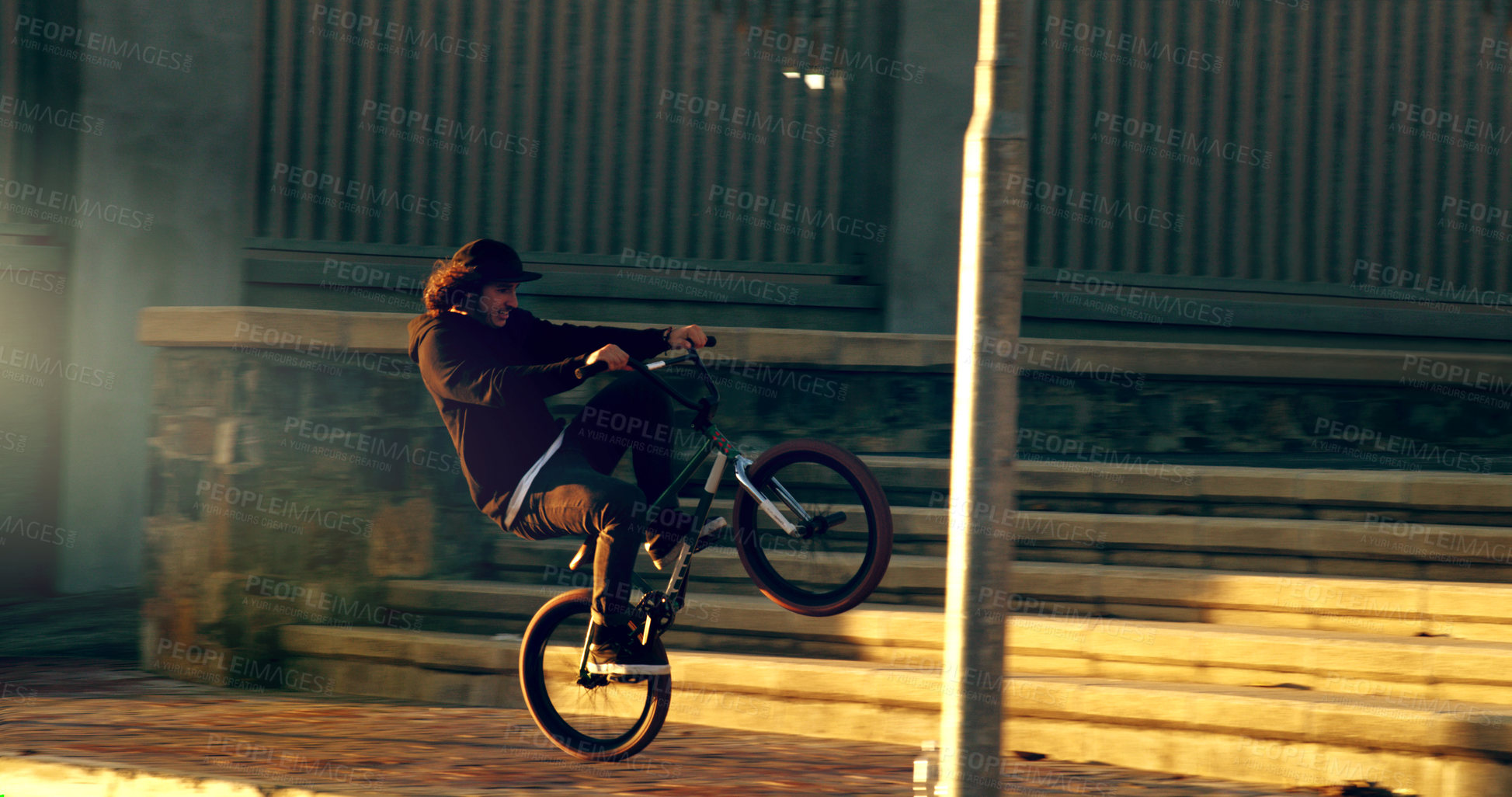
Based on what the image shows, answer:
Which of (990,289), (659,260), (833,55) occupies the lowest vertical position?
(990,289)

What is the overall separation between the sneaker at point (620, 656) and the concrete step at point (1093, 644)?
112 cm

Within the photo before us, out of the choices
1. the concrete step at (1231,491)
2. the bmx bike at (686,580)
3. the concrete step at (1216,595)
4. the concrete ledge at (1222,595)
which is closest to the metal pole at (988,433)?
the bmx bike at (686,580)

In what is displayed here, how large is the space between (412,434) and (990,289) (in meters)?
3.76

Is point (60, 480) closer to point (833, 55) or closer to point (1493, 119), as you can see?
point (833, 55)

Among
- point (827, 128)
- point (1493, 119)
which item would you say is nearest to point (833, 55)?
point (827, 128)

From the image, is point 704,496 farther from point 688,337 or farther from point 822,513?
point 688,337

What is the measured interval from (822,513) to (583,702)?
49.2 inches

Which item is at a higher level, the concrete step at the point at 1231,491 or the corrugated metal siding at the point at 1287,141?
the corrugated metal siding at the point at 1287,141

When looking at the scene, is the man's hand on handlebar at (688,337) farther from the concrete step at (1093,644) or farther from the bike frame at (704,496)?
the concrete step at (1093,644)

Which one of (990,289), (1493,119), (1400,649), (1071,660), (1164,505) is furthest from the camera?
(1493,119)

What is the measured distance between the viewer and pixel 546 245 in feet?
27.7

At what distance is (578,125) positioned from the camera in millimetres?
8453

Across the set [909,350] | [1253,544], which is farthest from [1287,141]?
[1253,544]

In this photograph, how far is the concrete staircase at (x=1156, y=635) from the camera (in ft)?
15.0
